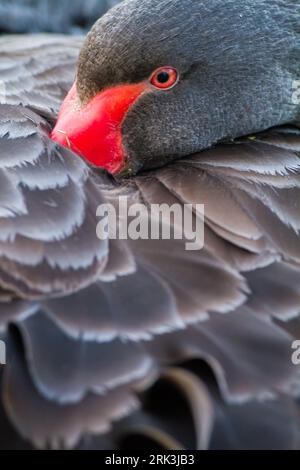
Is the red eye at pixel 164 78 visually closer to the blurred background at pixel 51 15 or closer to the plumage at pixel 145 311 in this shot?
the plumage at pixel 145 311

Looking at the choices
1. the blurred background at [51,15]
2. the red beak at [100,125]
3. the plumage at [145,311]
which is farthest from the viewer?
the blurred background at [51,15]

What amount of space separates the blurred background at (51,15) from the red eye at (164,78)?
2.68m

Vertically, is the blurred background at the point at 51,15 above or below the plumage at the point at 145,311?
above

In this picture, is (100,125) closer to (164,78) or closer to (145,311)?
(164,78)

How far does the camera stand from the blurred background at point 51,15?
17.6ft

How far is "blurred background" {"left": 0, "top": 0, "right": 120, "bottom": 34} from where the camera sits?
17.6ft

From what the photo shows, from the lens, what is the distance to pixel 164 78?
2.95 meters

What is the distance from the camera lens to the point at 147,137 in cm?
299

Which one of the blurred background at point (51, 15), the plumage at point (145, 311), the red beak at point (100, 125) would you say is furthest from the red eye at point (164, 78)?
the blurred background at point (51, 15)

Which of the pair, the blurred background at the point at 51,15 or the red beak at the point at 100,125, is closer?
the red beak at the point at 100,125

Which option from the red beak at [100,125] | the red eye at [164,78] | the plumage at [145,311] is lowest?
the plumage at [145,311]

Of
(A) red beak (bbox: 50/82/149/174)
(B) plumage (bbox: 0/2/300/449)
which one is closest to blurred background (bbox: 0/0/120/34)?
(A) red beak (bbox: 50/82/149/174)

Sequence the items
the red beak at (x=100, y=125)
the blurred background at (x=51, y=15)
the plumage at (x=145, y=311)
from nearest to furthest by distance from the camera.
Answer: the plumage at (x=145, y=311)
the red beak at (x=100, y=125)
the blurred background at (x=51, y=15)

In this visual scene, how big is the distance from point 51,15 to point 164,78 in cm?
288
